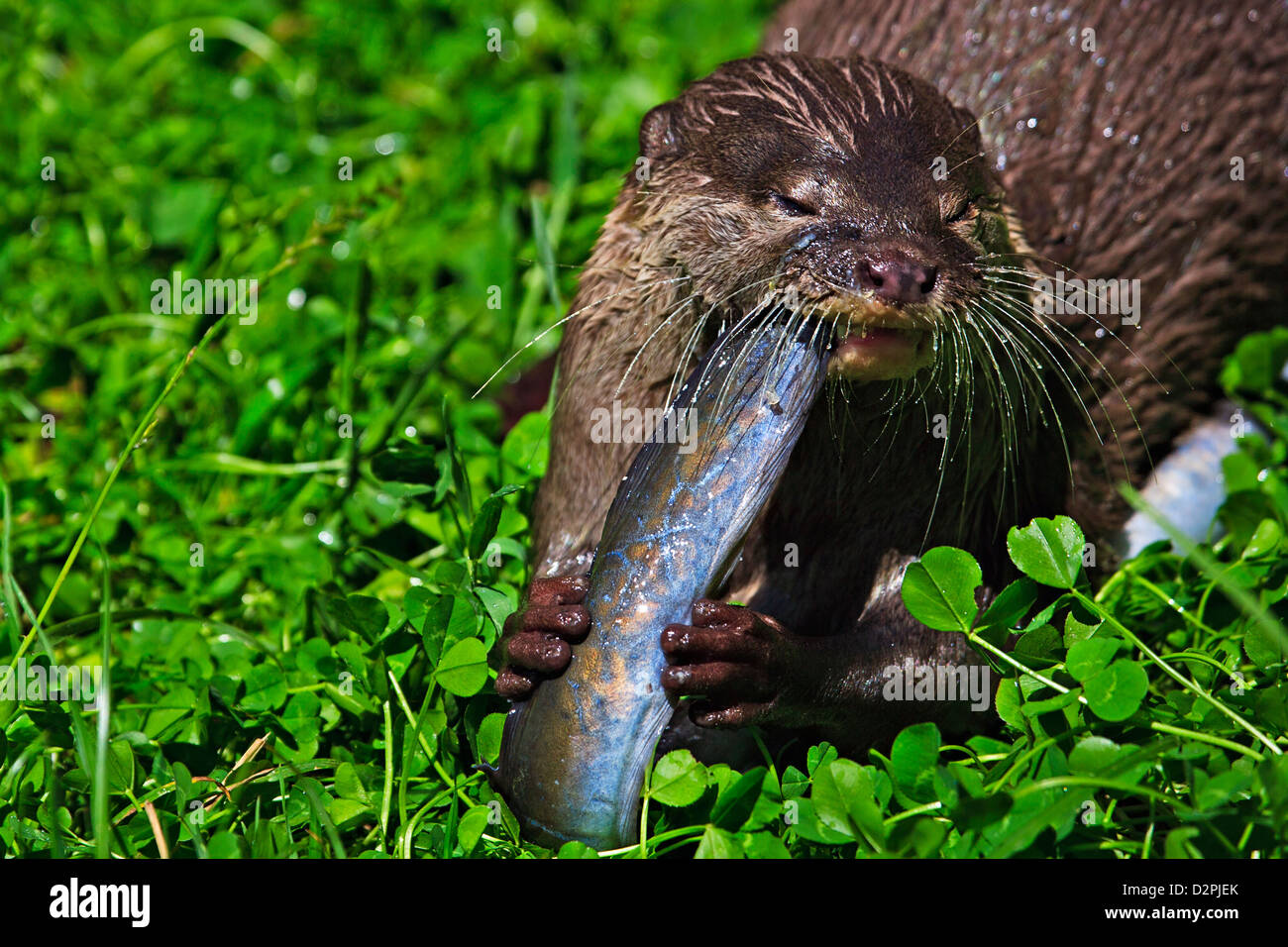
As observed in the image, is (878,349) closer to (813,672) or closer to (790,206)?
(790,206)

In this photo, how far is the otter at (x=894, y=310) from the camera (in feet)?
5.58

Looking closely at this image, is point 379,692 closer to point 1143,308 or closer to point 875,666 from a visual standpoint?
point 875,666

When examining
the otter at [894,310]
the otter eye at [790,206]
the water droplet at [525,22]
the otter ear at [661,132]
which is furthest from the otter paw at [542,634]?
the water droplet at [525,22]

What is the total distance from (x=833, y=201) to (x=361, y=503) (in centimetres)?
103

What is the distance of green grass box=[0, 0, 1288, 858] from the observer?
5.49 feet

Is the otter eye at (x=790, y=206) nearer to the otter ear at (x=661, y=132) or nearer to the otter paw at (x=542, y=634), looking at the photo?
the otter ear at (x=661, y=132)

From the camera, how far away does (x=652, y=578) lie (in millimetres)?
1677

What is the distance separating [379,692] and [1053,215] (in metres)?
1.35

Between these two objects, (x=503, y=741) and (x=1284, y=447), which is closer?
(x=503, y=741)

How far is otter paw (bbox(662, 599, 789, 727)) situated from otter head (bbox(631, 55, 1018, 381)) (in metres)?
0.32

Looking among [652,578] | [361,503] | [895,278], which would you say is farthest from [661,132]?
[361,503]

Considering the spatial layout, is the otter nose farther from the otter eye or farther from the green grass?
the green grass

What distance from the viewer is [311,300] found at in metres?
2.88

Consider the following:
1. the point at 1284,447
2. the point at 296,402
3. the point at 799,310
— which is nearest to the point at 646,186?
the point at 799,310
